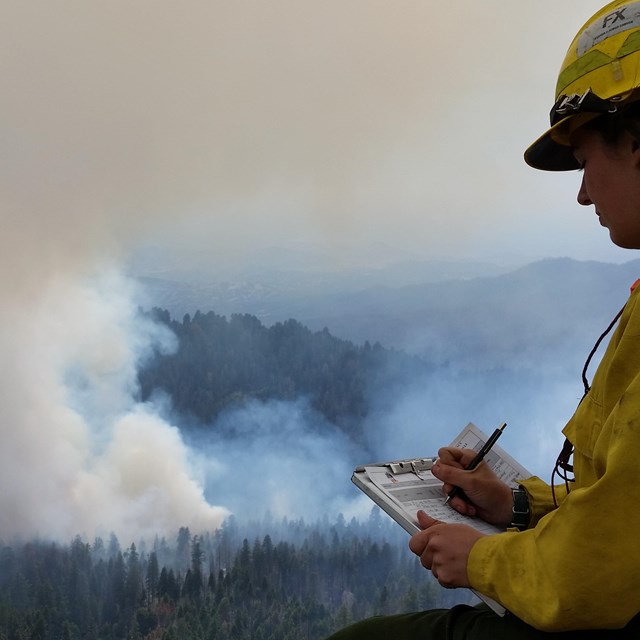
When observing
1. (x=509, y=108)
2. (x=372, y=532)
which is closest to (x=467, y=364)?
(x=372, y=532)

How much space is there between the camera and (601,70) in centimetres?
71

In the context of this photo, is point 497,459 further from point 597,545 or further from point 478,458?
point 597,545

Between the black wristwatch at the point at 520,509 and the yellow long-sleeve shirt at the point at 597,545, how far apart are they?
0.23 metres

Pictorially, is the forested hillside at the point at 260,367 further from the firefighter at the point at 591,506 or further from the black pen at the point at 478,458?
the firefighter at the point at 591,506

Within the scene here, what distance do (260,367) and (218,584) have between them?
475mm

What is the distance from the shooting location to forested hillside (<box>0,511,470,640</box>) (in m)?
1.46

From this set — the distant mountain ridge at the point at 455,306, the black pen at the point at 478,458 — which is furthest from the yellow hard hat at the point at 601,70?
the distant mountain ridge at the point at 455,306

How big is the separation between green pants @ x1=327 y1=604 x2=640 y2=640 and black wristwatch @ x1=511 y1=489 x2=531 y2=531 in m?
0.13

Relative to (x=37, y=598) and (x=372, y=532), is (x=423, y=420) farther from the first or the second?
(x=37, y=598)

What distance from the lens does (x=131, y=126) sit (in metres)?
1.53

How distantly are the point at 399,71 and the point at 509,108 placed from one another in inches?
12.0

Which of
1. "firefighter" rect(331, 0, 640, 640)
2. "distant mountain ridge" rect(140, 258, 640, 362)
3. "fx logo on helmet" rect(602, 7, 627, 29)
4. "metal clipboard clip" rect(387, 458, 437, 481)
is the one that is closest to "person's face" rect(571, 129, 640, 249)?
"firefighter" rect(331, 0, 640, 640)

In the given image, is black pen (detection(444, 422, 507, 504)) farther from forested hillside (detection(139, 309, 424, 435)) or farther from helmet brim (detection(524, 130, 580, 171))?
forested hillside (detection(139, 309, 424, 435))

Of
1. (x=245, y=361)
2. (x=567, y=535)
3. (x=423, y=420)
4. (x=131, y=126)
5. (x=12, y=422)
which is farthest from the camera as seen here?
(x=423, y=420)
